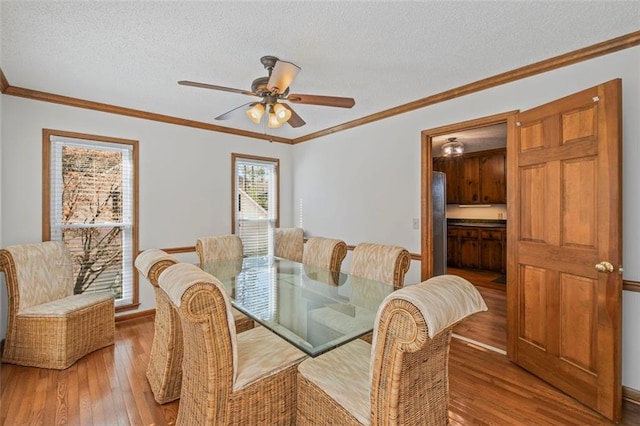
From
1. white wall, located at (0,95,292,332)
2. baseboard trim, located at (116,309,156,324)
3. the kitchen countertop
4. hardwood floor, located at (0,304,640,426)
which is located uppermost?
white wall, located at (0,95,292,332)

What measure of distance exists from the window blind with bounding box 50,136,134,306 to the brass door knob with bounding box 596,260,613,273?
4.29 metres

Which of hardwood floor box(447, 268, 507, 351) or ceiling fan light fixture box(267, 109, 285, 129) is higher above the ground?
ceiling fan light fixture box(267, 109, 285, 129)

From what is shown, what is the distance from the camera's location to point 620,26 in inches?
76.5

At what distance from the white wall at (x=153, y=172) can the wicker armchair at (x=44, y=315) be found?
1.47ft

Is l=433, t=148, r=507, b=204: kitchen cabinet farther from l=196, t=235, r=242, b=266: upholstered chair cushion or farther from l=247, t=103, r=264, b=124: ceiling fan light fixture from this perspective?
l=247, t=103, r=264, b=124: ceiling fan light fixture

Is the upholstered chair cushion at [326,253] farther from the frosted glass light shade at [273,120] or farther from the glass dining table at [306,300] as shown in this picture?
the frosted glass light shade at [273,120]

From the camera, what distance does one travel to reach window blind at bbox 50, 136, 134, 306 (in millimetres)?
3168

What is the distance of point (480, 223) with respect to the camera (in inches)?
241

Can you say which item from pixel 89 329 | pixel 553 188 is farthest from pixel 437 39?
pixel 89 329

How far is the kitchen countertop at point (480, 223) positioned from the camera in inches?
232

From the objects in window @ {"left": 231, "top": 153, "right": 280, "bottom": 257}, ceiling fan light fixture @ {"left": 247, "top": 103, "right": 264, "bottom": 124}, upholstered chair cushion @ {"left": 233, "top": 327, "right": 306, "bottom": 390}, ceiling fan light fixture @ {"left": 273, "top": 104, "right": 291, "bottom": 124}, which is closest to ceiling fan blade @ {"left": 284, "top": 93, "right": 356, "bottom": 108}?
ceiling fan light fixture @ {"left": 273, "top": 104, "right": 291, "bottom": 124}

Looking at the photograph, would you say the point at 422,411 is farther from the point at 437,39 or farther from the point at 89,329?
the point at 89,329

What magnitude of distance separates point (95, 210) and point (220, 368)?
2913 millimetres

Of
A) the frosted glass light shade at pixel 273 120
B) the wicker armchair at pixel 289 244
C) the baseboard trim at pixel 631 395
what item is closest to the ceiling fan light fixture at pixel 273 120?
the frosted glass light shade at pixel 273 120
